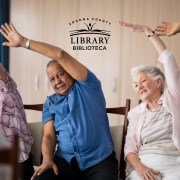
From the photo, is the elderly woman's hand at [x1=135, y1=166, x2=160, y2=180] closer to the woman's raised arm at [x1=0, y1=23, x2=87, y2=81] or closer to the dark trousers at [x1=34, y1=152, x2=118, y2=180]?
the dark trousers at [x1=34, y1=152, x2=118, y2=180]

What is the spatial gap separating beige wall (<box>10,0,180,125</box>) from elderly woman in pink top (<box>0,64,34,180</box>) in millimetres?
1806

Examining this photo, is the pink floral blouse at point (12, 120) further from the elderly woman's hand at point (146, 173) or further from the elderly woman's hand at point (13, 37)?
the elderly woman's hand at point (146, 173)

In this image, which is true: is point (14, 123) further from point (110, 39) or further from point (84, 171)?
point (110, 39)

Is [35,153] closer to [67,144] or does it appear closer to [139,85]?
[67,144]

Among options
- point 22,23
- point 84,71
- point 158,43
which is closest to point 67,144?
point 84,71

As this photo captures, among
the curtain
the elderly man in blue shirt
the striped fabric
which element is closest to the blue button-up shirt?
the elderly man in blue shirt

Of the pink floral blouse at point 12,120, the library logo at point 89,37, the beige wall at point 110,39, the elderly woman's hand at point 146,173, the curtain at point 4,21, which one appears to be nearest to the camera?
the elderly woman's hand at point 146,173

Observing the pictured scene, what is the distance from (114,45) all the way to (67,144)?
6.74ft

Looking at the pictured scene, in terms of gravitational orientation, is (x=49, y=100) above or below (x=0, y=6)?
below

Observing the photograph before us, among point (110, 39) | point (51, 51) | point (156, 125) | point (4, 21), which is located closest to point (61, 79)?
point (51, 51)

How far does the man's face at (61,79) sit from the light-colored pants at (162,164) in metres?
0.65

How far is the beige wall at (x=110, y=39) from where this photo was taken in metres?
3.03

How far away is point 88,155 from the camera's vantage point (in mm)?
1374

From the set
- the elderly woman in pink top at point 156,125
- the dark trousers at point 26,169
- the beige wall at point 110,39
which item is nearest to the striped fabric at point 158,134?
the elderly woman in pink top at point 156,125
